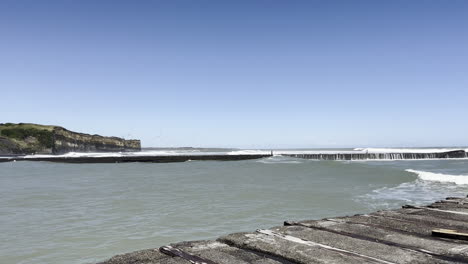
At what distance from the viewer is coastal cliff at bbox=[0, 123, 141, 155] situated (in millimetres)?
97188

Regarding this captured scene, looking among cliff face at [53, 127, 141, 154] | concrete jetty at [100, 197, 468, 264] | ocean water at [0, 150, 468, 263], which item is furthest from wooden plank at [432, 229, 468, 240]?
cliff face at [53, 127, 141, 154]

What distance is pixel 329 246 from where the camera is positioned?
411 cm

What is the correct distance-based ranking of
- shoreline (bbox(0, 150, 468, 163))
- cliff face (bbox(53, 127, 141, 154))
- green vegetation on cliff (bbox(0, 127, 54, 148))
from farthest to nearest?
1. cliff face (bbox(53, 127, 141, 154))
2. green vegetation on cliff (bbox(0, 127, 54, 148))
3. shoreline (bbox(0, 150, 468, 163))

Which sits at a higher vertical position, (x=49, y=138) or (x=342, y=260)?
(x=49, y=138)

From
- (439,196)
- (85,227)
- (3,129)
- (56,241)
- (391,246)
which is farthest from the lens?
(3,129)

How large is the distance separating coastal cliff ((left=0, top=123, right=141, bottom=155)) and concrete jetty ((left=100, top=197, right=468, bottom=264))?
351 ft

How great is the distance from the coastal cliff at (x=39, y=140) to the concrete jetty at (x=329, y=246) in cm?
10684

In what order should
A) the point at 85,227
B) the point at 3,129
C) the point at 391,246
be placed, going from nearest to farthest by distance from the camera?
the point at 391,246 < the point at 85,227 < the point at 3,129

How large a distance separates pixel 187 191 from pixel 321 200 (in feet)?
21.9

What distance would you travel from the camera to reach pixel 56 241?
8.17m

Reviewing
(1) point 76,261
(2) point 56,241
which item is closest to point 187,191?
(2) point 56,241

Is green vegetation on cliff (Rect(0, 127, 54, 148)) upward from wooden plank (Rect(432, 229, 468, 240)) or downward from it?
upward

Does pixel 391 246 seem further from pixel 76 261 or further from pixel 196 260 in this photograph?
pixel 76 261

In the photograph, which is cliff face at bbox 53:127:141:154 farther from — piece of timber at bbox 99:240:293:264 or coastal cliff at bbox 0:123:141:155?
piece of timber at bbox 99:240:293:264
